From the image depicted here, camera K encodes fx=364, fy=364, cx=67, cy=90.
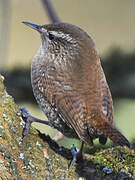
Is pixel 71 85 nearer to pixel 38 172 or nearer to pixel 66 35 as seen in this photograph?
pixel 66 35

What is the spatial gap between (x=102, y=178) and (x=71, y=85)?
2.17 ft

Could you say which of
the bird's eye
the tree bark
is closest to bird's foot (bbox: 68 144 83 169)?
the tree bark

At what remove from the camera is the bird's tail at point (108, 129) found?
84.3 inches

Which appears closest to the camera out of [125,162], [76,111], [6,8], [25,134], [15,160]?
[15,160]

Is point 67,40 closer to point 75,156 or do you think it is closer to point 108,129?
point 108,129

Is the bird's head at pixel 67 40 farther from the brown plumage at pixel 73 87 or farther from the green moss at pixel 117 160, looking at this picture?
the green moss at pixel 117 160

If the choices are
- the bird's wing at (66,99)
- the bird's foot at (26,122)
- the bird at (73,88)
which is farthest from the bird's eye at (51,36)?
the bird's foot at (26,122)

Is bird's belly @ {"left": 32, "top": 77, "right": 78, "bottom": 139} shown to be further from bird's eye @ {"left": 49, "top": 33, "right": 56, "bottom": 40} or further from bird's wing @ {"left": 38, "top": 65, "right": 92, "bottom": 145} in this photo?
bird's eye @ {"left": 49, "top": 33, "right": 56, "bottom": 40}

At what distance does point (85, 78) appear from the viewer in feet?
8.16

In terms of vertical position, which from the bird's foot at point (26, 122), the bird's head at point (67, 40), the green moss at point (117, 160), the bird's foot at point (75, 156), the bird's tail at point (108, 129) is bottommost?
the green moss at point (117, 160)

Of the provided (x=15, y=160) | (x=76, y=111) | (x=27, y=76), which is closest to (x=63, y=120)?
(x=76, y=111)

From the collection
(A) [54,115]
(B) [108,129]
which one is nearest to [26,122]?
(A) [54,115]

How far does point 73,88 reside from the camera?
242cm

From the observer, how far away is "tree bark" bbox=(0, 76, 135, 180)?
183 cm
